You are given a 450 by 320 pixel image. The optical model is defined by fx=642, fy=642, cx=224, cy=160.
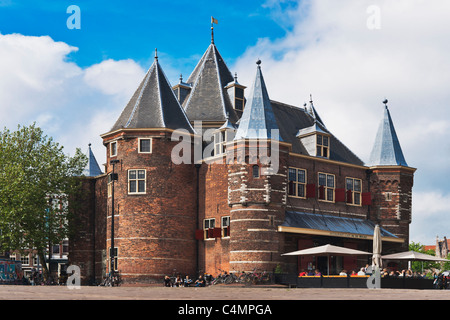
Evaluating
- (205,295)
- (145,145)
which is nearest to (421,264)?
(145,145)

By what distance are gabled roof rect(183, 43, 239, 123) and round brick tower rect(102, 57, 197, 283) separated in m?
2.37

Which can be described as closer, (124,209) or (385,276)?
(385,276)

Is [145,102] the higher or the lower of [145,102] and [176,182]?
the higher

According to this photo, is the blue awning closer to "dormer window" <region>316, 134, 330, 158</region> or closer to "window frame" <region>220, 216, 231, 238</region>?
"window frame" <region>220, 216, 231, 238</region>

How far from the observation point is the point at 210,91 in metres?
46.0

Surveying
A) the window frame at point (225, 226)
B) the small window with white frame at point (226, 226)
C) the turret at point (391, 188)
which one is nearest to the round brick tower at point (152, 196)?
the window frame at point (225, 226)

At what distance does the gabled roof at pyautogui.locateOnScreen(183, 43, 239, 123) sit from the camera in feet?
147

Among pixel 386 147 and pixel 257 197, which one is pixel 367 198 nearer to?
pixel 386 147

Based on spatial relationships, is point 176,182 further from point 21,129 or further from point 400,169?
point 400,169

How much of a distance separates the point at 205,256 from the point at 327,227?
821cm

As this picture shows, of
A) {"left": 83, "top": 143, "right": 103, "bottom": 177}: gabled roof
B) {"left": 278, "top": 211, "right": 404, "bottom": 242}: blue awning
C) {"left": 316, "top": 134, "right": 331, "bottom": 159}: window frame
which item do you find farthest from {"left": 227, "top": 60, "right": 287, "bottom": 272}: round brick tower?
{"left": 83, "top": 143, "right": 103, "bottom": 177}: gabled roof

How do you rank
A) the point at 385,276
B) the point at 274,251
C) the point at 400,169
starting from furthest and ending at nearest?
the point at 400,169 → the point at 274,251 → the point at 385,276

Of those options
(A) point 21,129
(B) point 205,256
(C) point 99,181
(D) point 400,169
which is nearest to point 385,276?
(B) point 205,256

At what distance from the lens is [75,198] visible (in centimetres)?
4772
